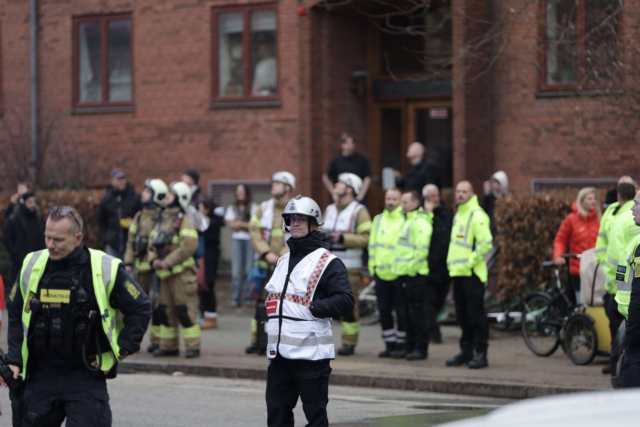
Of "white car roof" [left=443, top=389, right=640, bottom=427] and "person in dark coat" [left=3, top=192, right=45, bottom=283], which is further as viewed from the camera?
"person in dark coat" [left=3, top=192, right=45, bottom=283]

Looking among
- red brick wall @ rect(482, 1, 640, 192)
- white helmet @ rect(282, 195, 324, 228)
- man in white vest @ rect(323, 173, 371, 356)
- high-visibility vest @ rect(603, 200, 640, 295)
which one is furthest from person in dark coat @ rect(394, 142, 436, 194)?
white helmet @ rect(282, 195, 324, 228)

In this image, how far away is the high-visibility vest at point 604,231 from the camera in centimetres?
1105

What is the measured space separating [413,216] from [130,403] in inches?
165

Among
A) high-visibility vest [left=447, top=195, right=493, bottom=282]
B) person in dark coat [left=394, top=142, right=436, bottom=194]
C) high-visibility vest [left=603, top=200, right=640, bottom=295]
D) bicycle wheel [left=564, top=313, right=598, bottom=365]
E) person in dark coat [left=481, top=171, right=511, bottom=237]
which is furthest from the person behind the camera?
person in dark coat [left=481, top=171, right=511, bottom=237]

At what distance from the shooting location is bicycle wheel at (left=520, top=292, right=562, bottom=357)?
43.8 feet

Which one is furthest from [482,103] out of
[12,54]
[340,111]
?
[12,54]

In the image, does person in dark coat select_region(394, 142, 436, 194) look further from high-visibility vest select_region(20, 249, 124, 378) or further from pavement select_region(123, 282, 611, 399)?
high-visibility vest select_region(20, 249, 124, 378)

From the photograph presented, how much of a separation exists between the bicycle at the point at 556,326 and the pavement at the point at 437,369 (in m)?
0.15

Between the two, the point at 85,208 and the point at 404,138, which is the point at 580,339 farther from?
the point at 85,208

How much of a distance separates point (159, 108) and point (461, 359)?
1017 cm

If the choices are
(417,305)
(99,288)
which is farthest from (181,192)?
(99,288)

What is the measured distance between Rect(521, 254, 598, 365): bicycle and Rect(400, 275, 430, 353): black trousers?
1272 millimetres

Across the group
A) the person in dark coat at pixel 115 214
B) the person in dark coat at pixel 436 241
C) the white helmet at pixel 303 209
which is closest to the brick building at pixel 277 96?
→ the person in dark coat at pixel 436 241

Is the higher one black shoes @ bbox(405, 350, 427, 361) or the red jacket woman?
the red jacket woman
